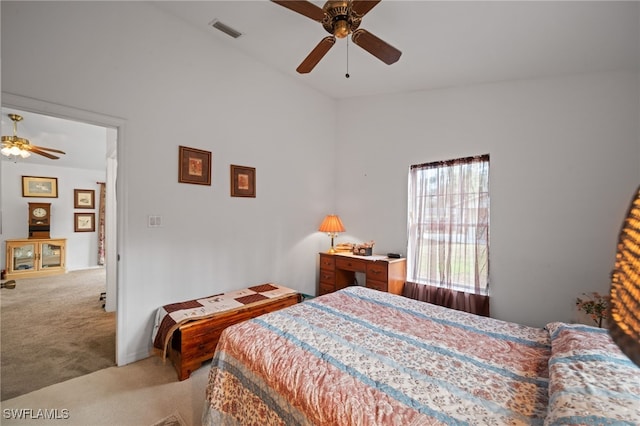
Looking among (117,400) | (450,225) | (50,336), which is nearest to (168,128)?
(117,400)

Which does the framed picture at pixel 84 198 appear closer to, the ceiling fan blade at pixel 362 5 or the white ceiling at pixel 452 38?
the white ceiling at pixel 452 38

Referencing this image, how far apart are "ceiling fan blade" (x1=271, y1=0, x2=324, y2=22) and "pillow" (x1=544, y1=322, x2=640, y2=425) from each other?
2152 mm

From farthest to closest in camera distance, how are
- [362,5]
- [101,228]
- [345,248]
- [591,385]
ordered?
[101,228] → [345,248] → [362,5] → [591,385]

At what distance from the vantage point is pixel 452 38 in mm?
2398

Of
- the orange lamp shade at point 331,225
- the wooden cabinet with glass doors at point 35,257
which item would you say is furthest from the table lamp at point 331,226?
the wooden cabinet with glass doors at point 35,257

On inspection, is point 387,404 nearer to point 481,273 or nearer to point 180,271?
point 180,271

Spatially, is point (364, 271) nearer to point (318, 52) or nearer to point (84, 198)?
point (318, 52)

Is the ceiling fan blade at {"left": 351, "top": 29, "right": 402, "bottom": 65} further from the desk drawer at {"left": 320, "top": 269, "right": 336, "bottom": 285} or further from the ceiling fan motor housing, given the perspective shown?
the desk drawer at {"left": 320, "top": 269, "right": 336, "bottom": 285}

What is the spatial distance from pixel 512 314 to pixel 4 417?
439 centimetres

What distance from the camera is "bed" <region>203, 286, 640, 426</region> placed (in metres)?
0.94

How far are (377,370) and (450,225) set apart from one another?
2452 mm

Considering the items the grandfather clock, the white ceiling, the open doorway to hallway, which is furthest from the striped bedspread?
the grandfather clock

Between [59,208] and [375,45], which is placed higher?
[375,45]

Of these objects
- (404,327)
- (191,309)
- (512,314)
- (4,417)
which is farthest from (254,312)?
(512,314)
